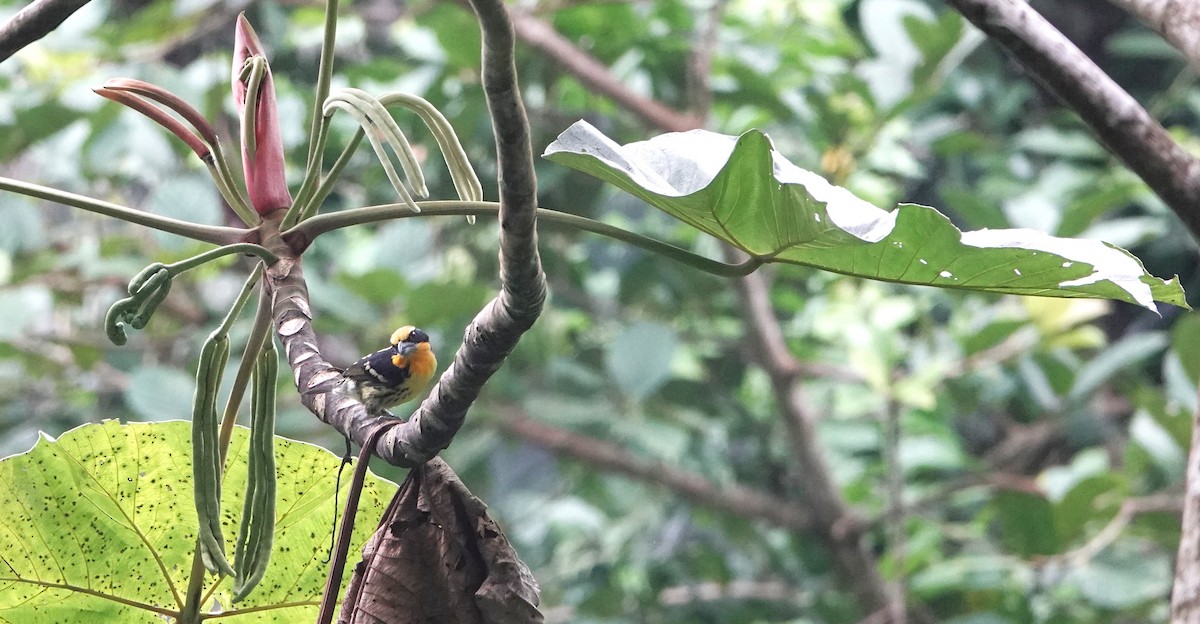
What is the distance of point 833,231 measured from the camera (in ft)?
1.20

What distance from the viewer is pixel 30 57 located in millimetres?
1812

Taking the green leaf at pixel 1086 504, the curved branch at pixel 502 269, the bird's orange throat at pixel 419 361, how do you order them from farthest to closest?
the green leaf at pixel 1086 504 → the bird's orange throat at pixel 419 361 → the curved branch at pixel 502 269

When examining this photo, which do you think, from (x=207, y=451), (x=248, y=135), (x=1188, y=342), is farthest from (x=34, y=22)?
(x=1188, y=342)

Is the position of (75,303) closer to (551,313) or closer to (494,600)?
(551,313)

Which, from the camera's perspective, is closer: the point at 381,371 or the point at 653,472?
the point at 381,371

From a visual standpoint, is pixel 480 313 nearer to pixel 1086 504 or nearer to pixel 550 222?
pixel 550 222

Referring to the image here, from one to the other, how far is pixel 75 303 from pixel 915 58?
4.22 ft

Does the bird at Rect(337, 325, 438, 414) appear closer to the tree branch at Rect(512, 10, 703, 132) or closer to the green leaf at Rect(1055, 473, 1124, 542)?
the tree branch at Rect(512, 10, 703, 132)

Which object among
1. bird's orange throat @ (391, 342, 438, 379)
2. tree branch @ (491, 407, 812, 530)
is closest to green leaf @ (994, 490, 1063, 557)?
tree branch @ (491, 407, 812, 530)

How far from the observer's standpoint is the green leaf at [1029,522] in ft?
4.34

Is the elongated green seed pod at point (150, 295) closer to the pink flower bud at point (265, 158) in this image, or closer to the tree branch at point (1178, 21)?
the pink flower bud at point (265, 158)

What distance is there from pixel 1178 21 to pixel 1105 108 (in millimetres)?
86

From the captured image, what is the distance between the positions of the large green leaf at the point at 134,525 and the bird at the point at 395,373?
0.09 metres

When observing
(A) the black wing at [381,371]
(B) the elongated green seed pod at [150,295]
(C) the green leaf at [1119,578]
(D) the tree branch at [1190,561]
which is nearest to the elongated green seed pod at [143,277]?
(B) the elongated green seed pod at [150,295]
